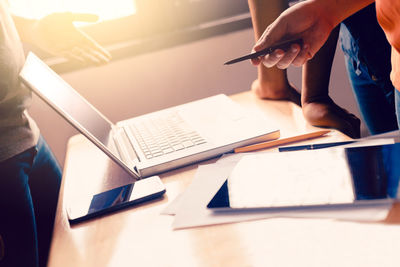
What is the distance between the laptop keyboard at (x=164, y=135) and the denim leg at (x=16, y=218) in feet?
0.90

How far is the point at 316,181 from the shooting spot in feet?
1.80

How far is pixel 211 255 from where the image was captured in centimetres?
48

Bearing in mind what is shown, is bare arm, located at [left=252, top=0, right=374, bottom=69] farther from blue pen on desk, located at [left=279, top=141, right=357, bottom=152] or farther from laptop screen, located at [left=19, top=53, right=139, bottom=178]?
laptop screen, located at [left=19, top=53, right=139, bottom=178]

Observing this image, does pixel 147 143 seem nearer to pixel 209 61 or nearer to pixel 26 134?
pixel 26 134

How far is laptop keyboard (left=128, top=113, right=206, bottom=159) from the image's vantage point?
0.79 metres

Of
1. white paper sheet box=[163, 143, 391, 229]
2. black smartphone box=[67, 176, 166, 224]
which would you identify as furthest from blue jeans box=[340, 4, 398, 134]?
black smartphone box=[67, 176, 166, 224]

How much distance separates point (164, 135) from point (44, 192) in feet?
1.34

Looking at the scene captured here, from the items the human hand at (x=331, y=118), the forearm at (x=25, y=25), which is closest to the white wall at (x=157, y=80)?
the forearm at (x=25, y=25)

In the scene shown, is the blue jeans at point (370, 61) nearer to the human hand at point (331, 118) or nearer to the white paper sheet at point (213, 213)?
the human hand at point (331, 118)

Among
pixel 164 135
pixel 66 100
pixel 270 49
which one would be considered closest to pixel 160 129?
pixel 164 135

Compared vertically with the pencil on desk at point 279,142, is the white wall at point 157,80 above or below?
above

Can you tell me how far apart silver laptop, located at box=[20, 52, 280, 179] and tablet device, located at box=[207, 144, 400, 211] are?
0.14m

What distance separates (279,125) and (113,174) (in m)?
0.38

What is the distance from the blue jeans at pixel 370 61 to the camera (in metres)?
0.84
